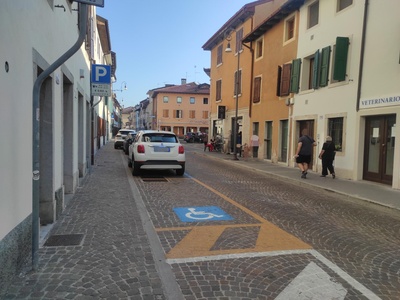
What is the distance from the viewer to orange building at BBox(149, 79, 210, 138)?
62.1 metres

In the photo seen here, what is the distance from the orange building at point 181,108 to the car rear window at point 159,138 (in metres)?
50.1

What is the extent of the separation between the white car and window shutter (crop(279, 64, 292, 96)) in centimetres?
734

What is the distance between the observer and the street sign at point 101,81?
36.3 feet

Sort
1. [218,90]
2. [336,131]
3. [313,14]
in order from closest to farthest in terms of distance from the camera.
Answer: [336,131], [313,14], [218,90]

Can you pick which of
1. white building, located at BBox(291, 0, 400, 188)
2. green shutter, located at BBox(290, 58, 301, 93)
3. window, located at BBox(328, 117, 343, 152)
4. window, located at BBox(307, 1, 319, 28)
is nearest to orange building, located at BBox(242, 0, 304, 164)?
green shutter, located at BBox(290, 58, 301, 93)

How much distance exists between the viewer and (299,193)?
30.8 feet

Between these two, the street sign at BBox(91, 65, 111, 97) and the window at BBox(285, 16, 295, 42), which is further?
the window at BBox(285, 16, 295, 42)

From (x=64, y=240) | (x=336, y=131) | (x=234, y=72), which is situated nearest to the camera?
(x=64, y=240)

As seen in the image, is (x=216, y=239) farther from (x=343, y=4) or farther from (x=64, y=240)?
(x=343, y=4)

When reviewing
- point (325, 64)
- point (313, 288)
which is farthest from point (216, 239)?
point (325, 64)

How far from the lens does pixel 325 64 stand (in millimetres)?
13109

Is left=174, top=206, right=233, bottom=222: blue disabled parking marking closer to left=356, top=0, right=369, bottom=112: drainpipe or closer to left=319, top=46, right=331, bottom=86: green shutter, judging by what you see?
left=356, top=0, right=369, bottom=112: drainpipe

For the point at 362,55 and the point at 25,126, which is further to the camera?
the point at 362,55

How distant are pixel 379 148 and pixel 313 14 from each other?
7155 millimetres
